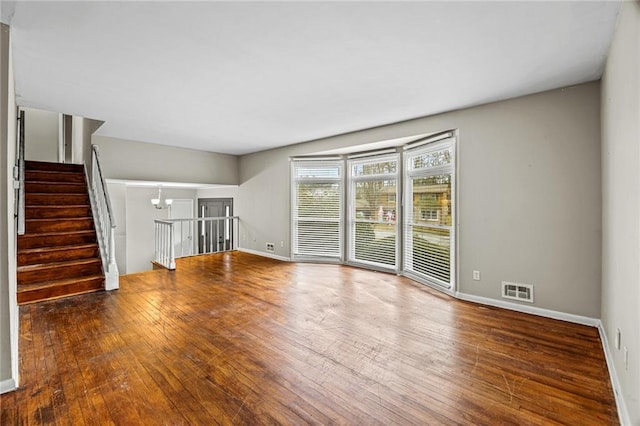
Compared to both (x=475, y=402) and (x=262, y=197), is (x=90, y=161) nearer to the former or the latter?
(x=262, y=197)

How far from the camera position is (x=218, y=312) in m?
3.48

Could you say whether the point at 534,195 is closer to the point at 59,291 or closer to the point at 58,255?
the point at 59,291

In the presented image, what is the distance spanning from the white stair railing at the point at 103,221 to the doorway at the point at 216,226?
301 cm

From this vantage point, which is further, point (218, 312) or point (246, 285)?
point (246, 285)

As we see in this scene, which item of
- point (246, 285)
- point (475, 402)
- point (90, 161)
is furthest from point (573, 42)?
point (90, 161)

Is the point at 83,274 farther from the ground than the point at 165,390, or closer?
farther from the ground

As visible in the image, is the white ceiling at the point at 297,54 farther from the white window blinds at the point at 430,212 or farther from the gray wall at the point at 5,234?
the white window blinds at the point at 430,212

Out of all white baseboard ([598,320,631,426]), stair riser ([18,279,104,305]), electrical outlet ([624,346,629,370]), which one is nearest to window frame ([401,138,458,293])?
white baseboard ([598,320,631,426])

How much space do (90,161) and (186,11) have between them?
4869mm

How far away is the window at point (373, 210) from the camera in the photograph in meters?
5.28

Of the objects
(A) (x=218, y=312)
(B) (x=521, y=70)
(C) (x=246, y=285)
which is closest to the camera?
(B) (x=521, y=70)

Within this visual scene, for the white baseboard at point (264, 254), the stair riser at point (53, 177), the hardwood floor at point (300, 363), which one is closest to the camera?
the hardwood floor at point (300, 363)

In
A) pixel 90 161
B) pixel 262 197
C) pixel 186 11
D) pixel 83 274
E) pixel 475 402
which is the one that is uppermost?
pixel 186 11

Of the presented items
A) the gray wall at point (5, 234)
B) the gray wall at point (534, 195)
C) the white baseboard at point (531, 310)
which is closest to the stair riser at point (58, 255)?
the gray wall at point (5, 234)
